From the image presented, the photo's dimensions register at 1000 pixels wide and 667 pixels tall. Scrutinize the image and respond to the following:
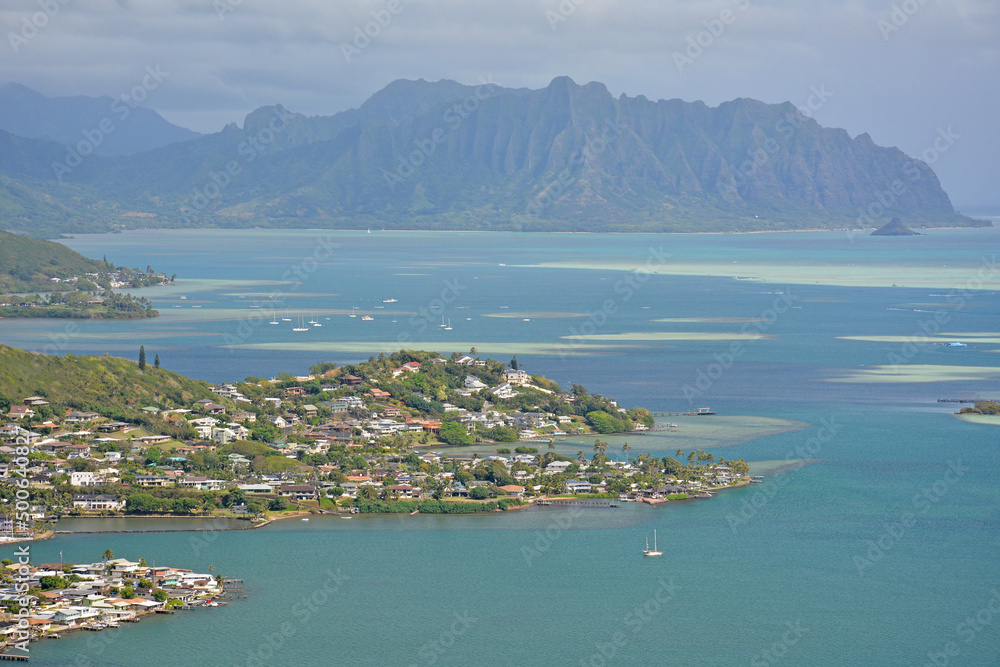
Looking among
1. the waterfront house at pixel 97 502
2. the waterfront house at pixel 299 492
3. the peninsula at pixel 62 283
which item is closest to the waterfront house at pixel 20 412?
the waterfront house at pixel 97 502

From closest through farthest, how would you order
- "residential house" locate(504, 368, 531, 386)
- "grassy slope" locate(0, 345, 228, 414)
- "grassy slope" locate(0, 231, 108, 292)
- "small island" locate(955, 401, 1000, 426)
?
"grassy slope" locate(0, 345, 228, 414), "small island" locate(955, 401, 1000, 426), "residential house" locate(504, 368, 531, 386), "grassy slope" locate(0, 231, 108, 292)

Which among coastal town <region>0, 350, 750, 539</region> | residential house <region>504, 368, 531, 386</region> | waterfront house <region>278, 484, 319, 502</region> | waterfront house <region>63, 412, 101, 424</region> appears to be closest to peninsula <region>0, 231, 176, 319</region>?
residential house <region>504, 368, 531, 386</region>

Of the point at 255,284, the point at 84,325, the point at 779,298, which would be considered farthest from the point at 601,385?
the point at 255,284

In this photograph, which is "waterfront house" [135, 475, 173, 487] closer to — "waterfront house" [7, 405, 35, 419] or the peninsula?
"waterfront house" [7, 405, 35, 419]

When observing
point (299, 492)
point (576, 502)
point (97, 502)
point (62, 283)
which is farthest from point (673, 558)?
point (62, 283)

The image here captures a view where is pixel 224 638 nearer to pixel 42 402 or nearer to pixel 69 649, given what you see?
pixel 69 649

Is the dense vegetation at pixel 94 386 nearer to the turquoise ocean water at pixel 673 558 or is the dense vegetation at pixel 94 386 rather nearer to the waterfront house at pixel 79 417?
the waterfront house at pixel 79 417

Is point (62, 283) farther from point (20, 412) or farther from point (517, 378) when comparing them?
point (20, 412)
